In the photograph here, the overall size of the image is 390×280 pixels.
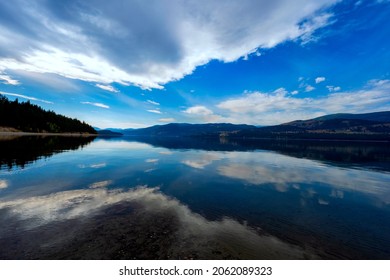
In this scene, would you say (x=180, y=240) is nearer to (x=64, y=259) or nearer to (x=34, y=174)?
(x=64, y=259)

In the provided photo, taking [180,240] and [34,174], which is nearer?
[180,240]

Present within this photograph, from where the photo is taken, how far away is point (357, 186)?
97.8ft

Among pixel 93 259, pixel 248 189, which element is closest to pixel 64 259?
pixel 93 259

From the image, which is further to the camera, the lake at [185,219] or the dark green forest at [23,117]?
the dark green forest at [23,117]

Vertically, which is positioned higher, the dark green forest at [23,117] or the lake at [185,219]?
the dark green forest at [23,117]

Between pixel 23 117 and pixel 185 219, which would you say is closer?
pixel 185 219

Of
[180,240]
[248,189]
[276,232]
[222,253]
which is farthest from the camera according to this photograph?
[248,189]

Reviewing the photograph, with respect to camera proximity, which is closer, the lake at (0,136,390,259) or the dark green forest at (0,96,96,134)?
the lake at (0,136,390,259)

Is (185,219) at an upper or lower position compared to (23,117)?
lower

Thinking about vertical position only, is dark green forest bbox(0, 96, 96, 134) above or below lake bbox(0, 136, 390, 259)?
above

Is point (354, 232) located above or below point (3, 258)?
below
